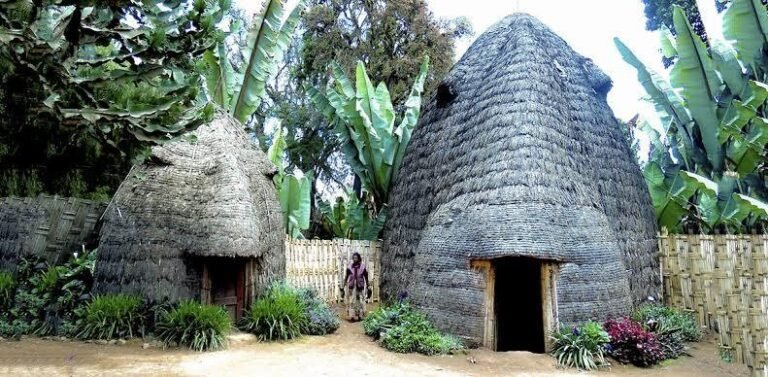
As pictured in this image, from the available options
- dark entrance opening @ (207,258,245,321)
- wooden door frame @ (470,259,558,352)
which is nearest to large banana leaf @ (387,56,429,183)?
dark entrance opening @ (207,258,245,321)

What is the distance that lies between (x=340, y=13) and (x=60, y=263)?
13295 millimetres

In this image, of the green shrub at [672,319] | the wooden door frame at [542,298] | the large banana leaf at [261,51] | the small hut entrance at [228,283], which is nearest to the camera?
the wooden door frame at [542,298]

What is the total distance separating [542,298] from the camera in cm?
911

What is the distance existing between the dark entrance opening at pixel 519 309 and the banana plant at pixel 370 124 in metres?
4.12

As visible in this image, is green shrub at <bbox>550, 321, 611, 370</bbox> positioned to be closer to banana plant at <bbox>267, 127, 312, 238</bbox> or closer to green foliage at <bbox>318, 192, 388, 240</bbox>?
green foliage at <bbox>318, 192, 388, 240</bbox>

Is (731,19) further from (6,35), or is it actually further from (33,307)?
(33,307)

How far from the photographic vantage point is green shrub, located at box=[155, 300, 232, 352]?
8.91 meters

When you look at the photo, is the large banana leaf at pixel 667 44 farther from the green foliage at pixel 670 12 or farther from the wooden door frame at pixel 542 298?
the wooden door frame at pixel 542 298

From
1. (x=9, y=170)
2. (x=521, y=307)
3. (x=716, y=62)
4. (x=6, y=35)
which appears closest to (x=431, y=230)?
(x=521, y=307)

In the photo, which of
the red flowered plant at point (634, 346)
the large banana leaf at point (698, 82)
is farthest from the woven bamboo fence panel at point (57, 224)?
→ the large banana leaf at point (698, 82)

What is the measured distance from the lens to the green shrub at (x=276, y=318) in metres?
9.75

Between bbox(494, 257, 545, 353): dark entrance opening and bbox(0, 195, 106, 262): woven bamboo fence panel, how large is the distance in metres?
→ 8.18

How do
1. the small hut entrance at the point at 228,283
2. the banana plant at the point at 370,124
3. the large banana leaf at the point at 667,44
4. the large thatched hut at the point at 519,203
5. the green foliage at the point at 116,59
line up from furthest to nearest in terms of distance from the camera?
the banana plant at the point at 370,124 < the large banana leaf at the point at 667,44 < the small hut entrance at the point at 228,283 < the large thatched hut at the point at 519,203 < the green foliage at the point at 116,59

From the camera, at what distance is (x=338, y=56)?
20.6m
